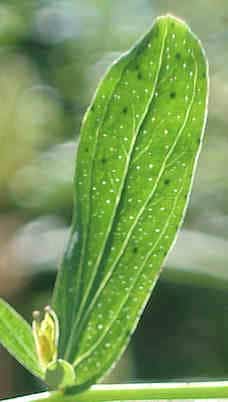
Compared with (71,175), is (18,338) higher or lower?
higher

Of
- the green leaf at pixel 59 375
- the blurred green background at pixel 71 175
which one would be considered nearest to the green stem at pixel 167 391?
the green leaf at pixel 59 375

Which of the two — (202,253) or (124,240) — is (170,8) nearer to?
(202,253)

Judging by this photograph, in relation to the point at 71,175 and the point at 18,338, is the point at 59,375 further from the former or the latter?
the point at 71,175

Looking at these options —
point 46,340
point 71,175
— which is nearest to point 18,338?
point 46,340

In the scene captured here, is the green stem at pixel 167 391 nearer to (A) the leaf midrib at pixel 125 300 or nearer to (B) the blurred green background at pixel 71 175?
(A) the leaf midrib at pixel 125 300

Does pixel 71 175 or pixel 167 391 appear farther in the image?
pixel 71 175
